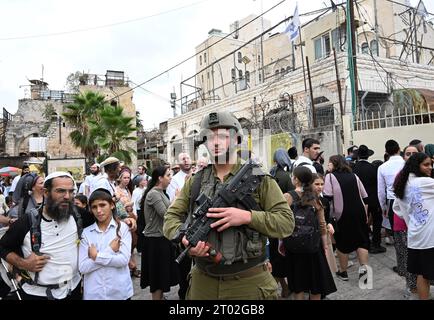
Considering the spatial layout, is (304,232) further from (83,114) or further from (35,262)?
(83,114)

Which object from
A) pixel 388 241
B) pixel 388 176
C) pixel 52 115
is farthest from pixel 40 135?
pixel 388 176

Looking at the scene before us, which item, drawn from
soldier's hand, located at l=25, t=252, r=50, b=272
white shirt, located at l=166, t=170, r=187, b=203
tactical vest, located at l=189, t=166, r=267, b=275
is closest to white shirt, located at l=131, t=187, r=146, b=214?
white shirt, located at l=166, t=170, r=187, b=203

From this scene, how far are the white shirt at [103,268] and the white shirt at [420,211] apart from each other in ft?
9.38

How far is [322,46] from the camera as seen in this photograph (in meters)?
16.8

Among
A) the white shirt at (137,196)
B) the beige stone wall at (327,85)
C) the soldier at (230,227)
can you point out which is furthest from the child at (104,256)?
the beige stone wall at (327,85)

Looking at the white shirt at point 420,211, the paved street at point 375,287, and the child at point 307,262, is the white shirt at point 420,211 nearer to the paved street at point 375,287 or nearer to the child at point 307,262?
the child at point 307,262

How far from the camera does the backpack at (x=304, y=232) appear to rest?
3.52 m

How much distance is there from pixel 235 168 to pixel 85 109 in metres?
17.3

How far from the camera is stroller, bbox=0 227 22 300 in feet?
8.60

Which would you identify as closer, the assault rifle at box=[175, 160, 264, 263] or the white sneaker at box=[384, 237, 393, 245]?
the assault rifle at box=[175, 160, 264, 263]

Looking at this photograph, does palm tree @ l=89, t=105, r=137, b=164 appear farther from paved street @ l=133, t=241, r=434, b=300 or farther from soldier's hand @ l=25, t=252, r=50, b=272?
soldier's hand @ l=25, t=252, r=50, b=272

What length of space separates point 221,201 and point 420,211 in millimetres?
2592

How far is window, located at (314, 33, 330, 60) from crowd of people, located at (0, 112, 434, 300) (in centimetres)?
1327

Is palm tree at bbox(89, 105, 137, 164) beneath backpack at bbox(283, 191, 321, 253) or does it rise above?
above
